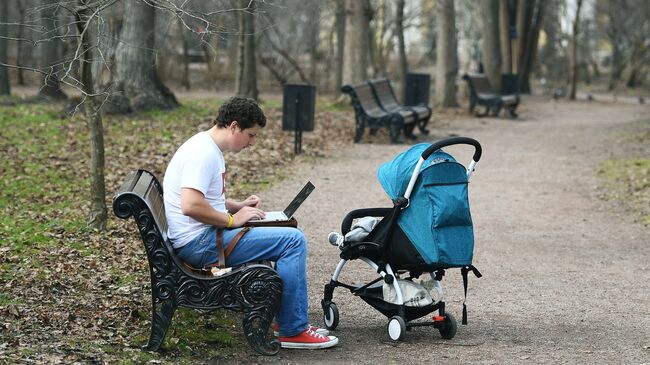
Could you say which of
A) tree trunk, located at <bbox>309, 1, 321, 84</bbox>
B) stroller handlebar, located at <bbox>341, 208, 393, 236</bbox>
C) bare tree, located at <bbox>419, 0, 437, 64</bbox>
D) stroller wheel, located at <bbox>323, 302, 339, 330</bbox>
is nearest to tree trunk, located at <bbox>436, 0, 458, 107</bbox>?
tree trunk, located at <bbox>309, 1, 321, 84</bbox>

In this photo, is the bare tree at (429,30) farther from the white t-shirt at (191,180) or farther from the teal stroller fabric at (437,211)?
the white t-shirt at (191,180)

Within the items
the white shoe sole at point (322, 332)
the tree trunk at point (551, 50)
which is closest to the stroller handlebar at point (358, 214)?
the white shoe sole at point (322, 332)

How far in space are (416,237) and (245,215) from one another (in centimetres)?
109

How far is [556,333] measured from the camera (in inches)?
269

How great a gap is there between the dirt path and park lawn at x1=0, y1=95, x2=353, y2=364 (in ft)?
2.04

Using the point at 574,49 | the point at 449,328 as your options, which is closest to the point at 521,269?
the point at 449,328

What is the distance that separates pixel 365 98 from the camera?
61.7 feet

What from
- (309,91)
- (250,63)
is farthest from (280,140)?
Answer: (250,63)

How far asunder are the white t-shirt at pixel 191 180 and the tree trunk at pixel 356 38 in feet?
57.8

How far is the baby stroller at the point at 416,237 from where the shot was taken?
20.8 feet

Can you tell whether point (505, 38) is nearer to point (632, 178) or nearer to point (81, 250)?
point (632, 178)

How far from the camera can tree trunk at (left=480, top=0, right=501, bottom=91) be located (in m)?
29.5

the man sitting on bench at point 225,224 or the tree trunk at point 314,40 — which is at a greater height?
the tree trunk at point 314,40

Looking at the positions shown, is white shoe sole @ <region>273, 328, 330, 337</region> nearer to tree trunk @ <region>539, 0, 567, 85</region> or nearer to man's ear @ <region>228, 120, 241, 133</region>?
man's ear @ <region>228, 120, 241, 133</region>
